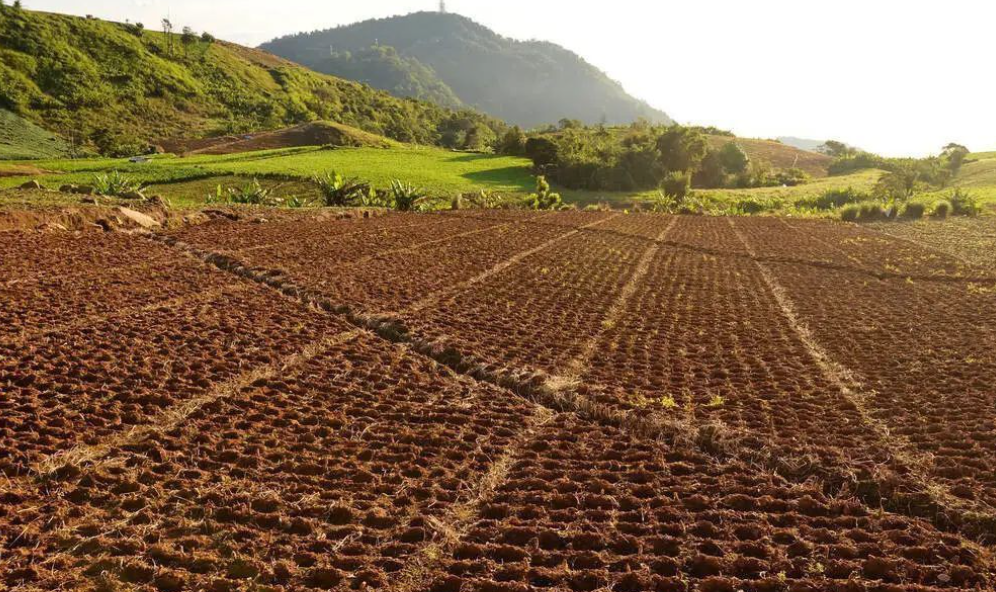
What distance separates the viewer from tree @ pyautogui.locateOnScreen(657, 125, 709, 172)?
43438 millimetres

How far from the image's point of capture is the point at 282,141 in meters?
49.5

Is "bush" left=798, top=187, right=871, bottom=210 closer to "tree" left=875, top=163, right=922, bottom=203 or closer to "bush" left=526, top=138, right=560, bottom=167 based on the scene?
"tree" left=875, top=163, right=922, bottom=203

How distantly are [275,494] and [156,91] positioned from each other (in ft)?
236

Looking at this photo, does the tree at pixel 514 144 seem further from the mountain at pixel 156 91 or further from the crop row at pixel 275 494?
the crop row at pixel 275 494

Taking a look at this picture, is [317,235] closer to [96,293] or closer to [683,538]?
[96,293]

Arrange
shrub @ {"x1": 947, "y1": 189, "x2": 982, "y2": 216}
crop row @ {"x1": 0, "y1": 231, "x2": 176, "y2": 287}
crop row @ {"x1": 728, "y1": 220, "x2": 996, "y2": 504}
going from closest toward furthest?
1. crop row @ {"x1": 728, "y1": 220, "x2": 996, "y2": 504}
2. crop row @ {"x1": 0, "y1": 231, "x2": 176, "y2": 287}
3. shrub @ {"x1": 947, "y1": 189, "x2": 982, "y2": 216}

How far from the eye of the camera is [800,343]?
267 inches

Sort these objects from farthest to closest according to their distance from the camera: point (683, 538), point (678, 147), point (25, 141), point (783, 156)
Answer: point (783, 156)
point (678, 147)
point (25, 141)
point (683, 538)

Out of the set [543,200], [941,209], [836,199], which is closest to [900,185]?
[836,199]

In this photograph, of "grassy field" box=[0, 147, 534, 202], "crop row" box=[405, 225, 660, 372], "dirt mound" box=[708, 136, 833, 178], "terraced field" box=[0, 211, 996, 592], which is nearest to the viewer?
"terraced field" box=[0, 211, 996, 592]

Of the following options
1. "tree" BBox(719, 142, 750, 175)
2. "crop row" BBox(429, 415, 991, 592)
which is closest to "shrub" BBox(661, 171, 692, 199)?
"tree" BBox(719, 142, 750, 175)

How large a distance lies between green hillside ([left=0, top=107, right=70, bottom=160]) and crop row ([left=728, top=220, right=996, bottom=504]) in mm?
45797

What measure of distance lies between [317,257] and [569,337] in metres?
5.83

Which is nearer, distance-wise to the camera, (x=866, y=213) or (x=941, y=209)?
(x=941, y=209)
